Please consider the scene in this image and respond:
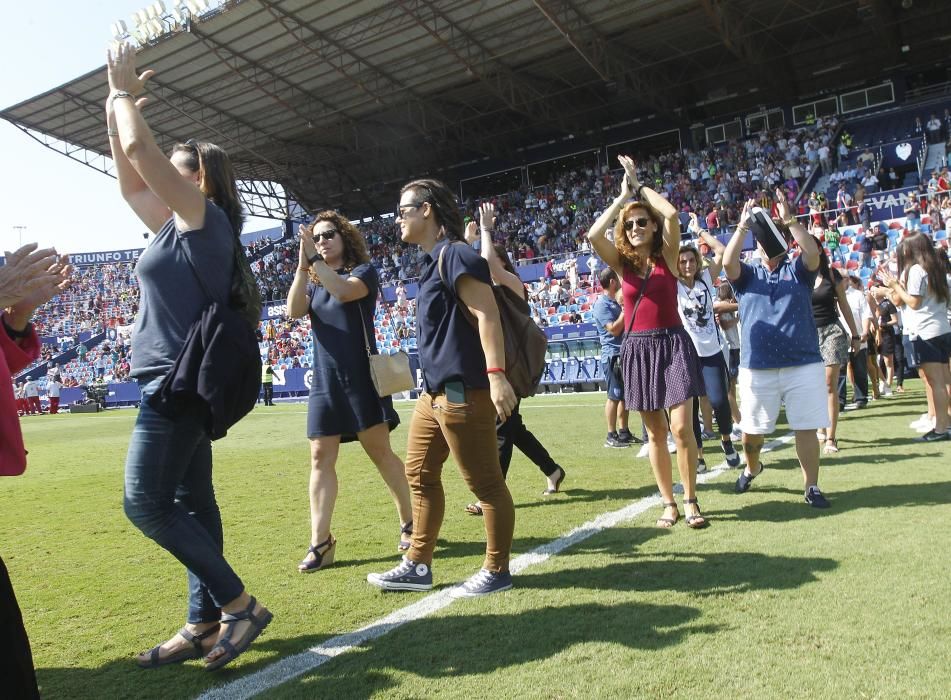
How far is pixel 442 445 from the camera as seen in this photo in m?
3.77

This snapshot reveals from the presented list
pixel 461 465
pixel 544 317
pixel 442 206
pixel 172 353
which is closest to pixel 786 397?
pixel 461 465

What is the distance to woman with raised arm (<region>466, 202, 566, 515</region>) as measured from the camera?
4.61 metres

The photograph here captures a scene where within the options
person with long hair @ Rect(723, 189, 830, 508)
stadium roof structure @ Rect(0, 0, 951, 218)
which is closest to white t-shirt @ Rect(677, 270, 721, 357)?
person with long hair @ Rect(723, 189, 830, 508)

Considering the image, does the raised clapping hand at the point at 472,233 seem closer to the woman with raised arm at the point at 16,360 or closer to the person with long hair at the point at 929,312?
the woman with raised arm at the point at 16,360

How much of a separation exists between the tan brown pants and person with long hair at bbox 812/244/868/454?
4.58 metres

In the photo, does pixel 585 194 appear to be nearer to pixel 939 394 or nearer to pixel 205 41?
pixel 205 41

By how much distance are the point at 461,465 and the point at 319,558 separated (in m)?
1.26

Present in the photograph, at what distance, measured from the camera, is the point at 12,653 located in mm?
1791

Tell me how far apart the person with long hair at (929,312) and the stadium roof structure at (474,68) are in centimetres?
1703

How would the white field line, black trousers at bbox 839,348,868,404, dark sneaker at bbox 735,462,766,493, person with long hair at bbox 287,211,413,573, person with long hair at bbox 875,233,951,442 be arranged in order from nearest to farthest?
1. the white field line
2. person with long hair at bbox 287,211,413,573
3. dark sneaker at bbox 735,462,766,493
4. person with long hair at bbox 875,233,951,442
5. black trousers at bbox 839,348,868,404

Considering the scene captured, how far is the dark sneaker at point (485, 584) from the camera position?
11.6 feet

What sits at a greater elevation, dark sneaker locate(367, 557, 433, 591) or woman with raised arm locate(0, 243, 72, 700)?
woman with raised arm locate(0, 243, 72, 700)

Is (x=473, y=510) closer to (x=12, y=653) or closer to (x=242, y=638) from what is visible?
(x=242, y=638)

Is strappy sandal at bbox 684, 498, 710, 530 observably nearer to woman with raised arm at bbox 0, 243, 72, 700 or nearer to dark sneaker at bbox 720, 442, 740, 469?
dark sneaker at bbox 720, 442, 740, 469
